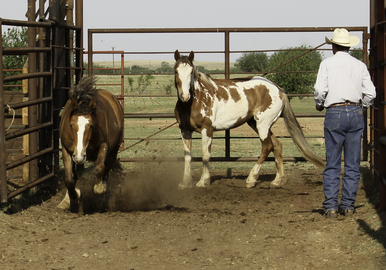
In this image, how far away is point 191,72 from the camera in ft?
23.4

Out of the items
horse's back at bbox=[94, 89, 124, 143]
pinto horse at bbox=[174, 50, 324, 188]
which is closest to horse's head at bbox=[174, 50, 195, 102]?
pinto horse at bbox=[174, 50, 324, 188]

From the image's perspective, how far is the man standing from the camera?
514 cm

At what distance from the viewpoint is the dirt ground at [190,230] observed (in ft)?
13.4

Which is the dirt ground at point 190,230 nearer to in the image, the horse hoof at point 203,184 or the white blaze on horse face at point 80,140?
the horse hoof at point 203,184

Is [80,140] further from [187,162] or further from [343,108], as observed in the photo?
[343,108]

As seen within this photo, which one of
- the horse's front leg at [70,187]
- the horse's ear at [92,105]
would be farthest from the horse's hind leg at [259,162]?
the horse's ear at [92,105]

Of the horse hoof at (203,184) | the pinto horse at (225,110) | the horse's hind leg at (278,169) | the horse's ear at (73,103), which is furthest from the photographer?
the horse's hind leg at (278,169)

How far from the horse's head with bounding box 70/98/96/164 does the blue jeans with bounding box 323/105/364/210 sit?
2714 mm

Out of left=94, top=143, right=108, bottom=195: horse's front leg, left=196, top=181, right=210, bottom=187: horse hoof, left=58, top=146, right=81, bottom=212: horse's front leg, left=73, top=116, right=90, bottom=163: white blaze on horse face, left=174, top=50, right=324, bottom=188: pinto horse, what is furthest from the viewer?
left=196, top=181, right=210, bottom=187: horse hoof

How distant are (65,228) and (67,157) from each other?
3.60ft

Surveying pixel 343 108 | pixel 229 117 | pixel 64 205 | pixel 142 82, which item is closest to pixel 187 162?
pixel 229 117

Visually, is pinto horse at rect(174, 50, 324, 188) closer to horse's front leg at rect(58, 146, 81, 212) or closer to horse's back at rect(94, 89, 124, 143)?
horse's back at rect(94, 89, 124, 143)

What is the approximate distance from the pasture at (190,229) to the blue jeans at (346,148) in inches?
10.2

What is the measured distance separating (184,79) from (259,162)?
1.90 metres
